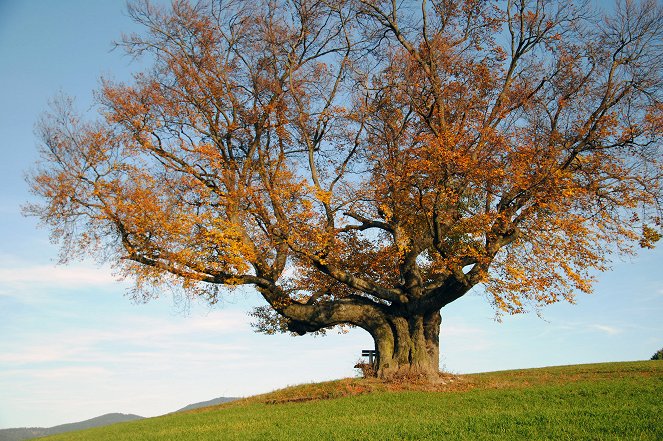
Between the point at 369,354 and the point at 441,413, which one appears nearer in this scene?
the point at 441,413

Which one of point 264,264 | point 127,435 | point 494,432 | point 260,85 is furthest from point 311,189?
point 494,432

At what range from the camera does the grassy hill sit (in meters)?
13.0

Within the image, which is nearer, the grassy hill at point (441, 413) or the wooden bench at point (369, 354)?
the grassy hill at point (441, 413)

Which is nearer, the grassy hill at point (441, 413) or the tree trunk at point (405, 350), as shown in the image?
the grassy hill at point (441, 413)

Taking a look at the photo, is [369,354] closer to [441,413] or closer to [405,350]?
[405,350]

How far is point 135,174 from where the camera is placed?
24.3 meters

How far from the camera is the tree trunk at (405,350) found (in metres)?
24.3

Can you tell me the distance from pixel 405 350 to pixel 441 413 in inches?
321

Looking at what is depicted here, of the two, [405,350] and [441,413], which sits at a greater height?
[405,350]

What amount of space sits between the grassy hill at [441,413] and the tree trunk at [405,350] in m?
0.96

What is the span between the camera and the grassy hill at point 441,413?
513 inches

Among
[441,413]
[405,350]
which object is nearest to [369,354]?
[405,350]

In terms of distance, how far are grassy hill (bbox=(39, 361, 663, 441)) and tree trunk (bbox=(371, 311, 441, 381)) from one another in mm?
965

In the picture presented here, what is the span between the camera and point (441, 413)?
16.7 metres
